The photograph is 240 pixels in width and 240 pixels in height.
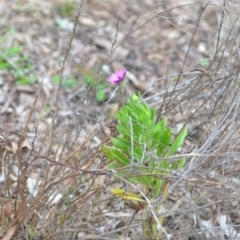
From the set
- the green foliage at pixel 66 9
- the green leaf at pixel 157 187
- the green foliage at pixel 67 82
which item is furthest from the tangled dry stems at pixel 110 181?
the green foliage at pixel 66 9

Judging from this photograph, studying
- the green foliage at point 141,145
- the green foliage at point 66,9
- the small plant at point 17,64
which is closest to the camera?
the green foliage at point 141,145

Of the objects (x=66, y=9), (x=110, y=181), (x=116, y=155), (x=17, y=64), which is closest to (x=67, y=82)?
(x=17, y=64)

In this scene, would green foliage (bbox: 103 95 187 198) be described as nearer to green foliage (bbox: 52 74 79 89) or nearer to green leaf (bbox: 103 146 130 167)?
green leaf (bbox: 103 146 130 167)

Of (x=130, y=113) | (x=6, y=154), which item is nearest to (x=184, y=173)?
(x=130, y=113)

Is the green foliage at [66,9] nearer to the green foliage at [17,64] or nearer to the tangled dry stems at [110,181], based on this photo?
the green foliage at [17,64]

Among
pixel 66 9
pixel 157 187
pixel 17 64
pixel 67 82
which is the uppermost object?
pixel 66 9

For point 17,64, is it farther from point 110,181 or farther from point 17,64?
point 110,181

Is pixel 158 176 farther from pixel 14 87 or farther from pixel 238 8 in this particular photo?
pixel 14 87
